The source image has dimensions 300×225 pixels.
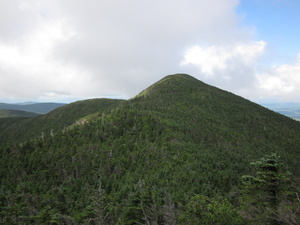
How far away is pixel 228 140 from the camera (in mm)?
75375

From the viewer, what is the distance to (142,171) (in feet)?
151

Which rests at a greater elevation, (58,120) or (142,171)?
(58,120)

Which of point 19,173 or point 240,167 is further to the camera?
point 240,167

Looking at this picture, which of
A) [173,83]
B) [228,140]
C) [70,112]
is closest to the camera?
[228,140]

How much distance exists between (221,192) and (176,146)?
20.6 meters

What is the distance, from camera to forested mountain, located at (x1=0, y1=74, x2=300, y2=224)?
1888cm

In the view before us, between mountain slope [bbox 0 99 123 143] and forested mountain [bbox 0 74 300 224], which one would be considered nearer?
forested mountain [bbox 0 74 300 224]

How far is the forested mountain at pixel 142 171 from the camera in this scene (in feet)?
61.9

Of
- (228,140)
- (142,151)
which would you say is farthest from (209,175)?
(228,140)

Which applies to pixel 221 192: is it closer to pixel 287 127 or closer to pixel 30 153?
pixel 30 153

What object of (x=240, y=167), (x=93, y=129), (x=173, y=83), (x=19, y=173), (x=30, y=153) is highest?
(x=173, y=83)

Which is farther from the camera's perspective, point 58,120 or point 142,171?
point 58,120

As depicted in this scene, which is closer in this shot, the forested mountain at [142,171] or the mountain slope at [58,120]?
the forested mountain at [142,171]

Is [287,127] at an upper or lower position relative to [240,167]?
upper
